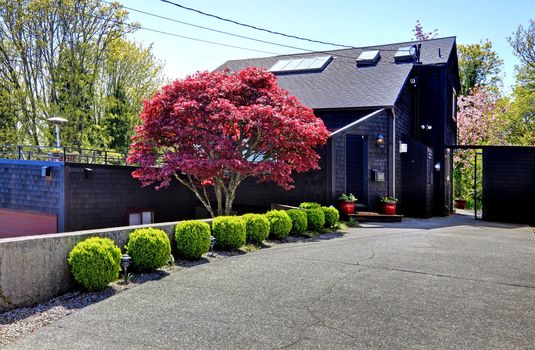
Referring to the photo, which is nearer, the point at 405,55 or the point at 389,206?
the point at 389,206

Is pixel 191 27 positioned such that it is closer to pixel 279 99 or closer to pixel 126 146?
pixel 279 99

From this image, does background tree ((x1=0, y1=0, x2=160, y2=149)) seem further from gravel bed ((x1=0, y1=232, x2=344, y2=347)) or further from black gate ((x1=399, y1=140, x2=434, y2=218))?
gravel bed ((x1=0, y1=232, x2=344, y2=347))

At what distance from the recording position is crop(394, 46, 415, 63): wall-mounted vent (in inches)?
728

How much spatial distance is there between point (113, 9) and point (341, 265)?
22.4 meters

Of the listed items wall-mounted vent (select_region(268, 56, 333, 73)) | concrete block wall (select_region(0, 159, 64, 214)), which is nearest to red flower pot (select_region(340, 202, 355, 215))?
wall-mounted vent (select_region(268, 56, 333, 73))

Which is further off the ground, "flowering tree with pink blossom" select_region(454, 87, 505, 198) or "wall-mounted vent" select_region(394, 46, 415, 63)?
"wall-mounted vent" select_region(394, 46, 415, 63)

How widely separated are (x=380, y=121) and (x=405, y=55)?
5.03m

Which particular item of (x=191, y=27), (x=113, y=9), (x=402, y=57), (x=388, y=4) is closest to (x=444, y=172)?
(x=402, y=57)

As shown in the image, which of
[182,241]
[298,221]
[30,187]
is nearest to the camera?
[182,241]

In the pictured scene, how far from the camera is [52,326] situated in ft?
15.8

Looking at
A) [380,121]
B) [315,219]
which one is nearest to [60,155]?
[315,219]

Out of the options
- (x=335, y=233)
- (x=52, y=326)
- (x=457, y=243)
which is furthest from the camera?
(x=335, y=233)

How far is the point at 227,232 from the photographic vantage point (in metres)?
8.59

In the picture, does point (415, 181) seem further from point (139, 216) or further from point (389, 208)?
point (139, 216)
